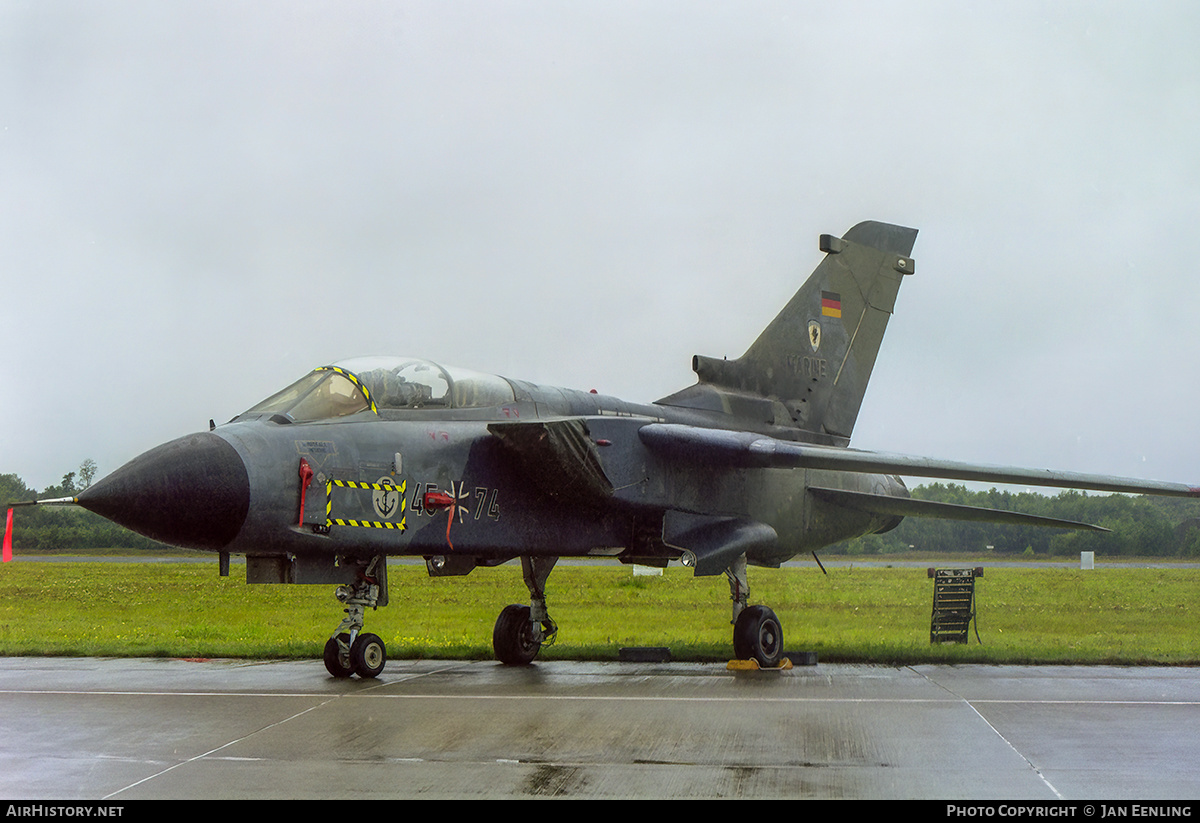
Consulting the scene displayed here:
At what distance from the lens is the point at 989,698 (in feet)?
33.7

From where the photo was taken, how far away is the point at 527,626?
46.3 ft

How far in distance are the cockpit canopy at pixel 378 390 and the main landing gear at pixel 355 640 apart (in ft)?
5.59

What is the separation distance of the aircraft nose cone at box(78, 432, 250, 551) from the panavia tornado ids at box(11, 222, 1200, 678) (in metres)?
0.02

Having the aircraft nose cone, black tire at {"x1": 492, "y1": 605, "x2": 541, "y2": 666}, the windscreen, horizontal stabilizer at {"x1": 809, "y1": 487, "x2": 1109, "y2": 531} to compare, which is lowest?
black tire at {"x1": 492, "y1": 605, "x2": 541, "y2": 666}

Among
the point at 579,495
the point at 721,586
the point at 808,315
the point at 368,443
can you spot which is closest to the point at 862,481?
the point at 808,315

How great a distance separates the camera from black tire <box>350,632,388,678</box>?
1149 cm

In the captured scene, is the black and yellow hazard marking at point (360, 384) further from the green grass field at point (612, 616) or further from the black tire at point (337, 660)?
the green grass field at point (612, 616)

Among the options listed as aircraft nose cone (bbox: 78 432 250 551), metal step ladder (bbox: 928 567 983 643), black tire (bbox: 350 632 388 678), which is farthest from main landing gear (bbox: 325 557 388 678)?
metal step ladder (bbox: 928 567 983 643)

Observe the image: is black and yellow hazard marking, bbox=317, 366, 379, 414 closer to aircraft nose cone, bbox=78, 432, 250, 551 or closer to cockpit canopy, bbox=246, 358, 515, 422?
cockpit canopy, bbox=246, 358, 515, 422

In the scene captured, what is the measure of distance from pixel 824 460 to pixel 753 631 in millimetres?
2337

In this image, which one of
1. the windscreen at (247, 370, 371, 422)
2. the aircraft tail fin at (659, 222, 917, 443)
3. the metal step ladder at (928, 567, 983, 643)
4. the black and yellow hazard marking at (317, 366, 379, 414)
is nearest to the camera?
→ the windscreen at (247, 370, 371, 422)

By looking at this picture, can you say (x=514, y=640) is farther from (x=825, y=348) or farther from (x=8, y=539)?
(x=825, y=348)

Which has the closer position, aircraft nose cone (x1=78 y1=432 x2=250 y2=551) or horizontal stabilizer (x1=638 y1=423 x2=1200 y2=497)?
aircraft nose cone (x1=78 y1=432 x2=250 y2=551)

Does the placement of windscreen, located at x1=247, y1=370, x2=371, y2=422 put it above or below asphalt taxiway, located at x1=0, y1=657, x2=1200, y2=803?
above
